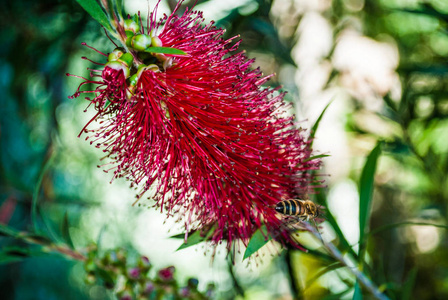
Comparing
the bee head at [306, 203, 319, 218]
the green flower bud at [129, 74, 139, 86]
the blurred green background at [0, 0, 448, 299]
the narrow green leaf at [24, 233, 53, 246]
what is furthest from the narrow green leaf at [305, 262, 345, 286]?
the narrow green leaf at [24, 233, 53, 246]

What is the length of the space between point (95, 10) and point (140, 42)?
13cm

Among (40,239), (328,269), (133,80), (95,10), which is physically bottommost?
(328,269)

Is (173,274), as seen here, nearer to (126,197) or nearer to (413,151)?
(413,151)

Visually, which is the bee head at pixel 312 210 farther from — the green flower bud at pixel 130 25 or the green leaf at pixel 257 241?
the green flower bud at pixel 130 25

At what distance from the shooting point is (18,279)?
2.05 meters

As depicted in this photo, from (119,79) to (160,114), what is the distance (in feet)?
0.38

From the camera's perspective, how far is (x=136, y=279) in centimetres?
98

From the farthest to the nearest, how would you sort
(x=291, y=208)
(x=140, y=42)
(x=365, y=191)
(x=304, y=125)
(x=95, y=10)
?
1. (x=304, y=125)
2. (x=365, y=191)
3. (x=291, y=208)
4. (x=140, y=42)
5. (x=95, y=10)

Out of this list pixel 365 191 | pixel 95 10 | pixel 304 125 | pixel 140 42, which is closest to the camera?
pixel 95 10

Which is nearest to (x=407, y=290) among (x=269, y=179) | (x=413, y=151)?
(x=269, y=179)

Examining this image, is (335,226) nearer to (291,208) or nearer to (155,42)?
(291,208)

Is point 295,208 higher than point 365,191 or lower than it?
higher

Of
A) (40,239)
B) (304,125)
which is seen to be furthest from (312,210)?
(304,125)

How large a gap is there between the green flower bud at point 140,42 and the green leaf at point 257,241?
16.7 inches
